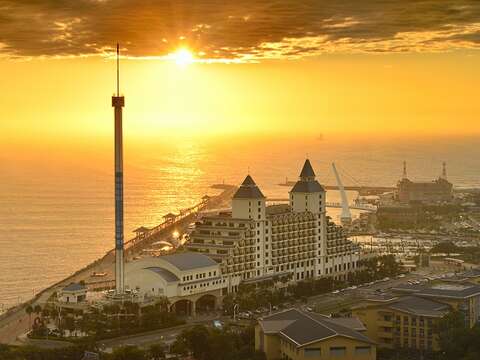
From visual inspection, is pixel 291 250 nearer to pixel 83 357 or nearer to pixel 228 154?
pixel 83 357

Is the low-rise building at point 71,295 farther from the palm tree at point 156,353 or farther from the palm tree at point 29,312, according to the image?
the palm tree at point 156,353

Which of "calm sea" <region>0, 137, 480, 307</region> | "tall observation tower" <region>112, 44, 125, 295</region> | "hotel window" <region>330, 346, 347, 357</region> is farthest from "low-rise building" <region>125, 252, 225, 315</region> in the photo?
"hotel window" <region>330, 346, 347, 357</region>

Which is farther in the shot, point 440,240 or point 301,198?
point 440,240

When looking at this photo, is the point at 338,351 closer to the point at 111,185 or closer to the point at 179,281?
the point at 179,281

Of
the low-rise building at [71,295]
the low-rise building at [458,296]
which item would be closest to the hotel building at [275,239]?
the low-rise building at [71,295]

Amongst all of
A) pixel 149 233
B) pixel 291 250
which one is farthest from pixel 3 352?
pixel 149 233

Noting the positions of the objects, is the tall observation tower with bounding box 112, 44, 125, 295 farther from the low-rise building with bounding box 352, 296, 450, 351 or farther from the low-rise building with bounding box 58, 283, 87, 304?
the low-rise building with bounding box 352, 296, 450, 351

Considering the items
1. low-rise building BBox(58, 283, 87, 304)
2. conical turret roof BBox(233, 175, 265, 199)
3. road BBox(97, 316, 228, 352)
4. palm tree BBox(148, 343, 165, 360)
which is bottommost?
road BBox(97, 316, 228, 352)
